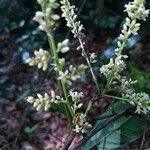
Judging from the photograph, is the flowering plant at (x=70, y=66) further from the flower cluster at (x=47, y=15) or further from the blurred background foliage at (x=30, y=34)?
the blurred background foliage at (x=30, y=34)

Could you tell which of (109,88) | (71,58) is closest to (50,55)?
(109,88)

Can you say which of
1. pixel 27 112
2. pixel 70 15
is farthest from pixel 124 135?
pixel 27 112

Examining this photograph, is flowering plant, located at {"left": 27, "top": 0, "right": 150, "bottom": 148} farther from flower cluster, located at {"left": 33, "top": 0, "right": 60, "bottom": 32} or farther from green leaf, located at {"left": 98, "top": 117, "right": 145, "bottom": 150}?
green leaf, located at {"left": 98, "top": 117, "right": 145, "bottom": 150}

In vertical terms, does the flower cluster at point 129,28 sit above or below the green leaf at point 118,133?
above

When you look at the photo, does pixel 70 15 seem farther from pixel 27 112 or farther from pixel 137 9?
pixel 27 112

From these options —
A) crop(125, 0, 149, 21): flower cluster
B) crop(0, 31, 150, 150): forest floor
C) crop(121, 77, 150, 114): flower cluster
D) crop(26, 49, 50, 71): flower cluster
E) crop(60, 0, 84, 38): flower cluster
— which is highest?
crop(0, 31, 150, 150): forest floor

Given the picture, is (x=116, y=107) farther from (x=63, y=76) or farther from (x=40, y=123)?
(x=40, y=123)

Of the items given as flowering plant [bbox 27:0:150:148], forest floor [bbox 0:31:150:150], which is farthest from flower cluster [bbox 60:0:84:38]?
forest floor [bbox 0:31:150:150]

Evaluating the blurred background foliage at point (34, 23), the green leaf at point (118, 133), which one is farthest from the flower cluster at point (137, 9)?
the blurred background foliage at point (34, 23)

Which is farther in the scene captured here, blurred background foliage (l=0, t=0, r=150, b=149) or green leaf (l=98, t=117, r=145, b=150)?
blurred background foliage (l=0, t=0, r=150, b=149)

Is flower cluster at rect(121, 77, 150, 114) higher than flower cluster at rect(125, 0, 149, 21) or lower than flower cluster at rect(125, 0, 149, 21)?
lower

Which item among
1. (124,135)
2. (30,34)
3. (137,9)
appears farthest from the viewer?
(30,34)
